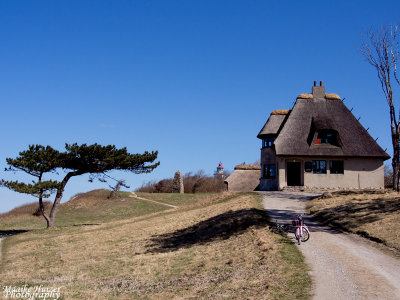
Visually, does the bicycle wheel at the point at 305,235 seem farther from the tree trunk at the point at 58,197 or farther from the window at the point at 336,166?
the window at the point at 336,166

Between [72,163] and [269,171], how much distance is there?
19159mm

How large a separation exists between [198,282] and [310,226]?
357 inches

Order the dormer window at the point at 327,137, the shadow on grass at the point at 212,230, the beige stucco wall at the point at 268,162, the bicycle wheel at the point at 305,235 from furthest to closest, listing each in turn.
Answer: the beige stucco wall at the point at 268,162 → the dormer window at the point at 327,137 → the shadow on grass at the point at 212,230 → the bicycle wheel at the point at 305,235

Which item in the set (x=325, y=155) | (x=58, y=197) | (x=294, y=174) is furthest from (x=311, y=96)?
(x=58, y=197)

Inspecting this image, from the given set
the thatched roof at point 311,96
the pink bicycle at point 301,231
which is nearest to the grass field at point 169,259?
the pink bicycle at point 301,231

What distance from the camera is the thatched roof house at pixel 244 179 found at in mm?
48412

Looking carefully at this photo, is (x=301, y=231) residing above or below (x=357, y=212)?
below

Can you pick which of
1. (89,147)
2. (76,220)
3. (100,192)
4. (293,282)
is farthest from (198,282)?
(100,192)

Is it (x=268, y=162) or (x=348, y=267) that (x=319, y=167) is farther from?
(x=348, y=267)

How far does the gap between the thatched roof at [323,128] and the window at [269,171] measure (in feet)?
11.6

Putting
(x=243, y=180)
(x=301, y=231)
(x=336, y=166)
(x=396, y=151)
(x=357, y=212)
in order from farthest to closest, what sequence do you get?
(x=243, y=180), (x=336, y=166), (x=396, y=151), (x=357, y=212), (x=301, y=231)

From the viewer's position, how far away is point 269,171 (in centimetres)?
4166

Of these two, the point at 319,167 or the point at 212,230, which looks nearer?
the point at 212,230

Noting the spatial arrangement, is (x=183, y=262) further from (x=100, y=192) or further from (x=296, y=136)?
(x=100, y=192)
